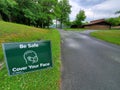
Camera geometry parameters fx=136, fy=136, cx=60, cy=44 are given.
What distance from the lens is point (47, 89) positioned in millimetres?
3859

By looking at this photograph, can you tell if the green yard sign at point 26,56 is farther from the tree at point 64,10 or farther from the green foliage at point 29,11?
the tree at point 64,10

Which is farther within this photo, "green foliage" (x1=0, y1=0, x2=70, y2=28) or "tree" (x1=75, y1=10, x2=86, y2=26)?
"tree" (x1=75, y1=10, x2=86, y2=26)

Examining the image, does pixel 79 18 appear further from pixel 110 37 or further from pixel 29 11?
pixel 110 37

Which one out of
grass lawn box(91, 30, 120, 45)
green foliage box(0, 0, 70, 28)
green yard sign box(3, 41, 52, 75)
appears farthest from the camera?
green foliage box(0, 0, 70, 28)

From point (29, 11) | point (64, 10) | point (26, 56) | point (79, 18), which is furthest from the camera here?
point (64, 10)

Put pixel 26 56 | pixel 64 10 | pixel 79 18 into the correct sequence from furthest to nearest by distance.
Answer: pixel 64 10, pixel 79 18, pixel 26 56

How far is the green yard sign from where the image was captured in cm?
315

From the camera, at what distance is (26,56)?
11.2 ft

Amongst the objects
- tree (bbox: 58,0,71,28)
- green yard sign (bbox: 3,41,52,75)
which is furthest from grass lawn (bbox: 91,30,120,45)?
tree (bbox: 58,0,71,28)

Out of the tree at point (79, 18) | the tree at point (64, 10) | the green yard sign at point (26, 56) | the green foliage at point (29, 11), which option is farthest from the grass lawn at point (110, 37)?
the tree at point (64, 10)

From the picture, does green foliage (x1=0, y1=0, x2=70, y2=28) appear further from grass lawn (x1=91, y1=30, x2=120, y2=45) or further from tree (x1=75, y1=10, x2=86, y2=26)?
tree (x1=75, y1=10, x2=86, y2=26)

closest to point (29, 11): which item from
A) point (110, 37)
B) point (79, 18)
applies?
point (110, 37)

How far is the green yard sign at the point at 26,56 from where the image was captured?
10.3ft

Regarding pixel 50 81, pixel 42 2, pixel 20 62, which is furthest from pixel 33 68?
pixel 42 2
